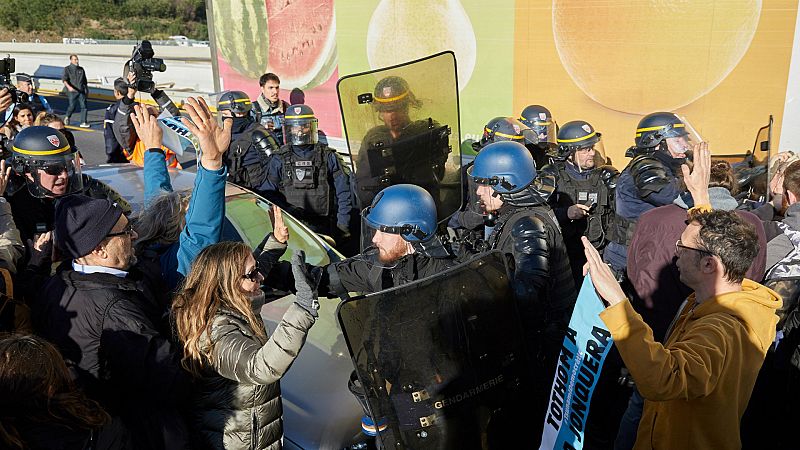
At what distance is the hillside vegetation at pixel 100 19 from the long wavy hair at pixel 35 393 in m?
54.6

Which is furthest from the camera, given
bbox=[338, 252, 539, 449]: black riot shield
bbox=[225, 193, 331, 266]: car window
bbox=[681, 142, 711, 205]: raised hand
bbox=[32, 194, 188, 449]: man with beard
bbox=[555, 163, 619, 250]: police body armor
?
bbox=[555, 163, 619, 250]: police body armor

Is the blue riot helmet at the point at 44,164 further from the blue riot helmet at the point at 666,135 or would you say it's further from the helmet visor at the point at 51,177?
the blue riot helmet at the point at 666,135

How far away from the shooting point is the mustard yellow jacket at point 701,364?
224cm

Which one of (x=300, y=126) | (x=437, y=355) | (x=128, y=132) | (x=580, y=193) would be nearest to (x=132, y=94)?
(x=128, y=132)

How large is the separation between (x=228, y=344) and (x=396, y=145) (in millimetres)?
1971

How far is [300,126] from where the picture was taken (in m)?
6.66

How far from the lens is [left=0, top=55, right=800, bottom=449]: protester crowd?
7.67 feet

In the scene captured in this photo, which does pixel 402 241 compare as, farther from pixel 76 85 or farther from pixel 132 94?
pixel 76 85

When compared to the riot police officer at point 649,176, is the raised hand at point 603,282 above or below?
above

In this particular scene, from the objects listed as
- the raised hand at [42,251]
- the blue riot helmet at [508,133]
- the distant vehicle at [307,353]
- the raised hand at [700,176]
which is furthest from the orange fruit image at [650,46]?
the raised hand at [42,251]

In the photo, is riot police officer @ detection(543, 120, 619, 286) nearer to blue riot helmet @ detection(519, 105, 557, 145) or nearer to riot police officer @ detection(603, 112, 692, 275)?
riot police officer @ detection(603, 112, 692, 275)

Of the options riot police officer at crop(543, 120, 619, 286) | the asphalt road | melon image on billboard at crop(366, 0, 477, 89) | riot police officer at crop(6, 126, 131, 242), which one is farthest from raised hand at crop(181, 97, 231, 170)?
the asphalt road

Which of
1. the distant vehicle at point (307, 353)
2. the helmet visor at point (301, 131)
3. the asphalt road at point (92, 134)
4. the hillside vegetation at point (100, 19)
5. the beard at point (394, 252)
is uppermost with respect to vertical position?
the hillside vegetation at point (100, 19)

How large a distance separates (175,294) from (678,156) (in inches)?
158
